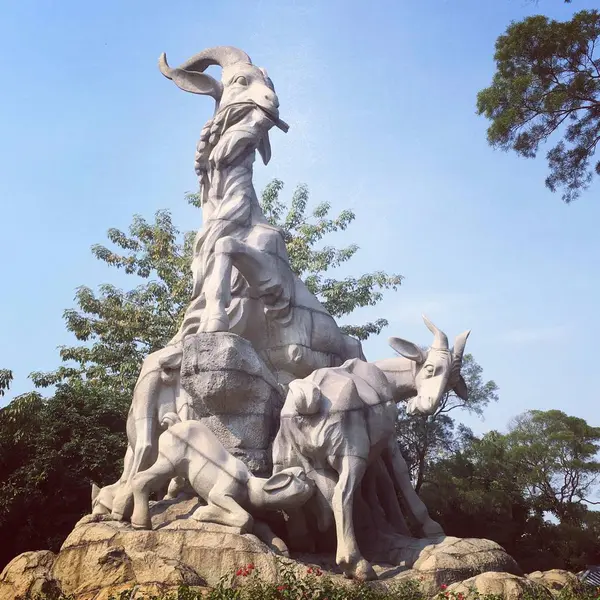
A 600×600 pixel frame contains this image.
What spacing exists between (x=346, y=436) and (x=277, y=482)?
2.32 feet

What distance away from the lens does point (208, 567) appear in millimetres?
5598

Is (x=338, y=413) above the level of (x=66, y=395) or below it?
below

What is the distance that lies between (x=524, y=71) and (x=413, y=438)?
12928 mm

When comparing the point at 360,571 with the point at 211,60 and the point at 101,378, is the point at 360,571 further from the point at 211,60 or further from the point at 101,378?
the point at 101,378

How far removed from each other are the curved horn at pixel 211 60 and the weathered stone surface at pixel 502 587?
6.31 metres

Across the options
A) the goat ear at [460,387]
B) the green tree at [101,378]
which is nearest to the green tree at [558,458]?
the green tree at [101,378]

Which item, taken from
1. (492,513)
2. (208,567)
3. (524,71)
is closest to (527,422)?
(492,513)

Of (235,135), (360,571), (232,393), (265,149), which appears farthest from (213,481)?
(265,149)

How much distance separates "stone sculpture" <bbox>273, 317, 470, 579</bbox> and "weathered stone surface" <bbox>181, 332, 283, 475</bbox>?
35cm

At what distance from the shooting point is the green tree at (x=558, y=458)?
21750 millimetres

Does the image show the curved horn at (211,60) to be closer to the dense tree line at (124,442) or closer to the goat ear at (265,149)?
the goat ear at (265,149)

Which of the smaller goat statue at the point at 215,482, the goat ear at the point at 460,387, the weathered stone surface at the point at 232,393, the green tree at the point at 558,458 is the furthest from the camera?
the green tree at the point at 558,458

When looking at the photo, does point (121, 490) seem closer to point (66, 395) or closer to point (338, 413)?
point (338, 413)

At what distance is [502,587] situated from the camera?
200 inches
